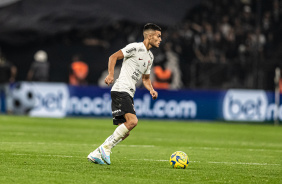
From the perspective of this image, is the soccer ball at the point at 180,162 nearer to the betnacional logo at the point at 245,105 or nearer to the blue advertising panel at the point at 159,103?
the blue advertising panel at the point at 159,103

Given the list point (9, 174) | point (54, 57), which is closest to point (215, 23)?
point (54, 57)

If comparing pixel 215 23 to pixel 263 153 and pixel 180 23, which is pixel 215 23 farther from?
pixel 263 153

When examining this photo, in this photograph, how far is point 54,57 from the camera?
2723 cm

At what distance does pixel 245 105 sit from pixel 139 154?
13.2m

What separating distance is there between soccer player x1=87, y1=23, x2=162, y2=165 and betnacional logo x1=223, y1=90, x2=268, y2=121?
14139mm

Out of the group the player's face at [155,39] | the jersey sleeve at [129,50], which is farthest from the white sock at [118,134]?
the player's face at [155,39]

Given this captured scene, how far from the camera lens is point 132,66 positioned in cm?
1015

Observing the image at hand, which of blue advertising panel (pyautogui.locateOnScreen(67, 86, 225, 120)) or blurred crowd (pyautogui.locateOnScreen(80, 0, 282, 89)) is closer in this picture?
blue advertising panel (pyautogui.locateOnScreen(67, 86, 225, 120))

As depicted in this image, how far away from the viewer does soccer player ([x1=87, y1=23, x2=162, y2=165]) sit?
9.71 metres

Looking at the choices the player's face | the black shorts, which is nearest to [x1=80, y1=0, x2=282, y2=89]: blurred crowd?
the player's face

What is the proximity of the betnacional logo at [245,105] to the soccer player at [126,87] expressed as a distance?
14139 mm

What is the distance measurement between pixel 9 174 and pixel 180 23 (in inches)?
817

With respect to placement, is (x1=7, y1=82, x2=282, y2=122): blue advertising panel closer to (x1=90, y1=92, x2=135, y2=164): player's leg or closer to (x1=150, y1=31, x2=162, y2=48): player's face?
(x1=150, y1=31, x2=162, y2=48): player's face

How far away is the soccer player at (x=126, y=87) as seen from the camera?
9711 mm
